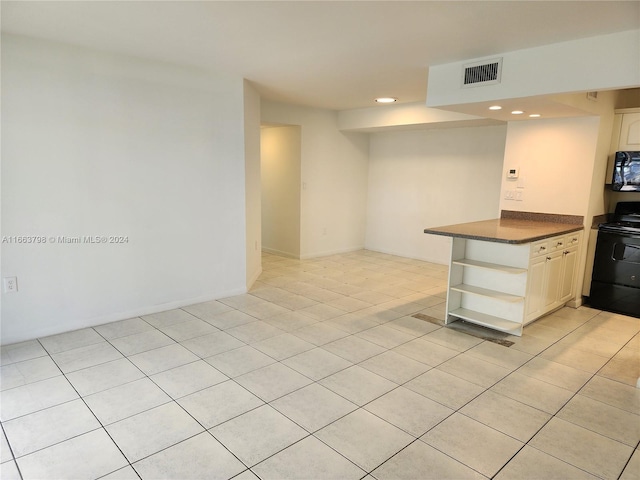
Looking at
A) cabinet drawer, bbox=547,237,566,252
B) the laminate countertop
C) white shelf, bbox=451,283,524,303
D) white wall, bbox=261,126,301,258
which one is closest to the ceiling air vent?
the laminate countertop

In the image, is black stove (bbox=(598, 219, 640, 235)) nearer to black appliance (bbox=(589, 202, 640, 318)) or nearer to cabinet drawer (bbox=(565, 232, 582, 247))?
black appliance (bbox=(589, 202, 640, 318))

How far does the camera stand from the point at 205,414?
7.41 feet

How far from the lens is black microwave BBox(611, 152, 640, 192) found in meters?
4.04

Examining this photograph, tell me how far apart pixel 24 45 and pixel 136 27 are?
971 mm

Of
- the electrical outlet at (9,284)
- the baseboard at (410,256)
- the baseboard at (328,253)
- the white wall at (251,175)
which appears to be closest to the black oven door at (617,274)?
the baseboard at (410,256)

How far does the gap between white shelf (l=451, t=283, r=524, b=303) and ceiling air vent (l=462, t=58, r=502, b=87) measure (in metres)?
1.81

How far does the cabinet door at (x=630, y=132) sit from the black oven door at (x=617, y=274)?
3.20 feet

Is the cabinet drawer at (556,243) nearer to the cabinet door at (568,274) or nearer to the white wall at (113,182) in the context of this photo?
the cabinet door at (568,274)

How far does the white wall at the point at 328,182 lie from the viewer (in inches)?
239

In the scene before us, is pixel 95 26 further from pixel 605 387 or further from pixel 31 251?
pixel 605 387

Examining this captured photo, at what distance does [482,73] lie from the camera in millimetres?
3260

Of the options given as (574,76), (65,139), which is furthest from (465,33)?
(65,139)

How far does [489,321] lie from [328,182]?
367 centimetres

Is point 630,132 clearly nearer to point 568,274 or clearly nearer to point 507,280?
point 568,274
